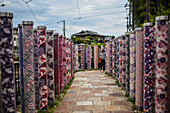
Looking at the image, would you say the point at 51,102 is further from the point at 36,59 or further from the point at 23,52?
the point at 23,52

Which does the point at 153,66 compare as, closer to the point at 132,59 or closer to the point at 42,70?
the point at 132,59

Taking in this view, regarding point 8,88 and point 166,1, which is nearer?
point 8,88

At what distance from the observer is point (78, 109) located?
4.69m

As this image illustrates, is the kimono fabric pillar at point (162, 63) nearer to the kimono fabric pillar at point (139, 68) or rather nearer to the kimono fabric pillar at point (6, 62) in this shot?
the kimono fabric pillar at point (139, 68)

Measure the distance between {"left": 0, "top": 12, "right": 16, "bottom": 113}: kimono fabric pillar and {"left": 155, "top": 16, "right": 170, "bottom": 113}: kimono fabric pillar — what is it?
7.80ft

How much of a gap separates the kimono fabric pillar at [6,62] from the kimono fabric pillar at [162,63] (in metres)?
2.38

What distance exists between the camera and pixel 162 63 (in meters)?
3.22

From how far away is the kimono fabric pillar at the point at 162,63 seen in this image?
3195 millimetres

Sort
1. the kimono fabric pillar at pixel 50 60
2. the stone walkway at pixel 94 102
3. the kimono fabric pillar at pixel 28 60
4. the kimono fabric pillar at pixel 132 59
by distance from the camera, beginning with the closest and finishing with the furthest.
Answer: the kimono fabric pillar at pixel 28 60 → the stone walkway at pixel 94 102 → the kimono fabric pillar at pixel 50 60 → the kimono fabric pillar at pixel 132 59

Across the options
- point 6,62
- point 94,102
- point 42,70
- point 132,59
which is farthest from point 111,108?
point 6,62

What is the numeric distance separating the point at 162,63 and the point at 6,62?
8.21ft

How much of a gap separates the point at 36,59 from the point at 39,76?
0.40 m

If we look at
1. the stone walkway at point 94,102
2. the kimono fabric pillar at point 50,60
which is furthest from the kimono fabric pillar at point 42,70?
the kimono fabric pillar at point 50,60

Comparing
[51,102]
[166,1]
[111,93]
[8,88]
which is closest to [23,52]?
[8,88]
